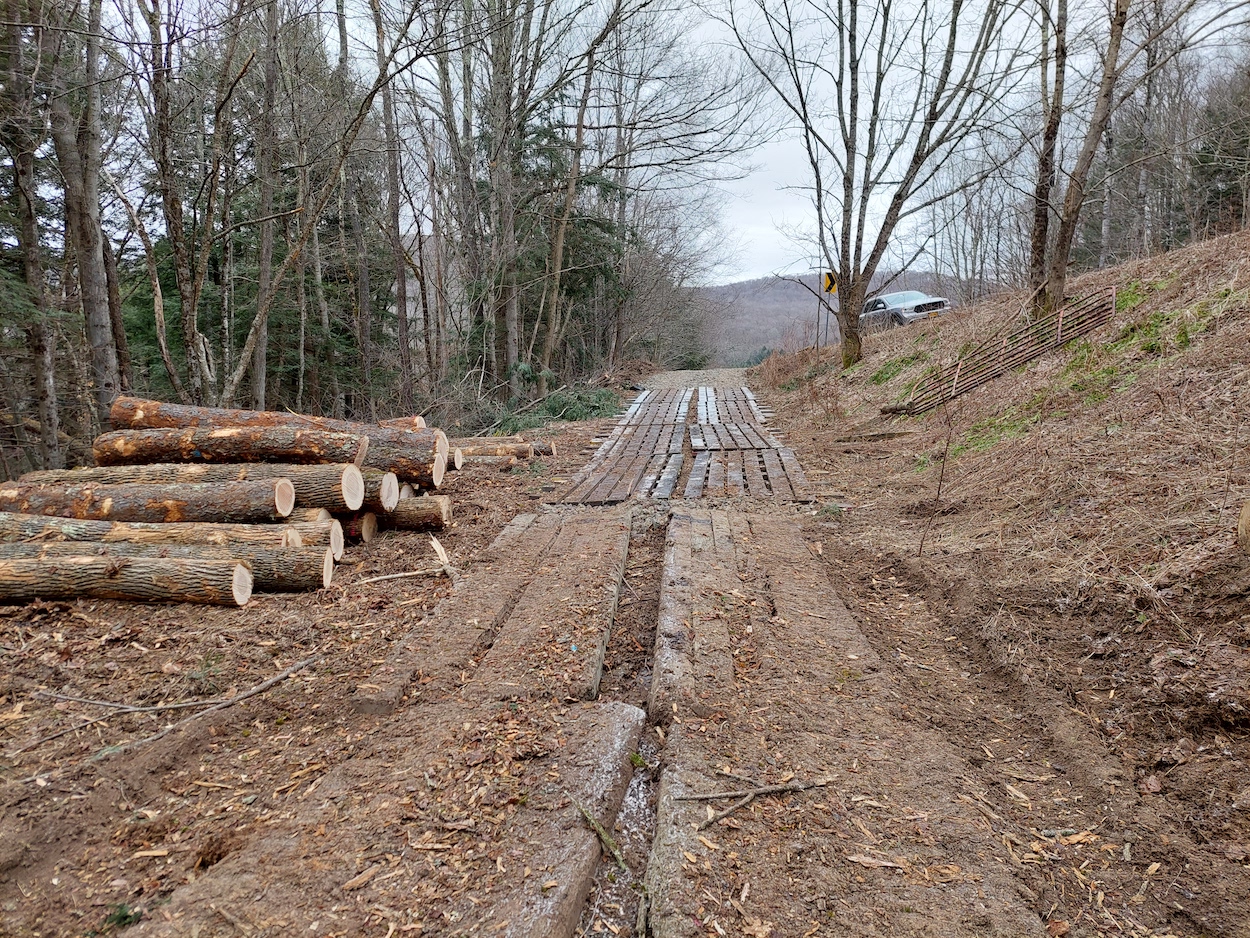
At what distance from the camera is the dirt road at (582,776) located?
1.80 meters

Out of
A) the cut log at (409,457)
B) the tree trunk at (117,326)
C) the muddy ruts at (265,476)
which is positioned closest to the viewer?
the muddy ruts at (265,476)

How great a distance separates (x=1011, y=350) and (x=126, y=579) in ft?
29.5

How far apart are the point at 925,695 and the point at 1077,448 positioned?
3026mm

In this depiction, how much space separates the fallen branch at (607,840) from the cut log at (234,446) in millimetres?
3708

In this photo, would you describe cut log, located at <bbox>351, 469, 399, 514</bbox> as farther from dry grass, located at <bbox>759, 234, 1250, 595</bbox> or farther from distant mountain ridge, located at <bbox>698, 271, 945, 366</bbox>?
distant mountain ridge, located at <bbox>698, 271, 945, 366</bbox>

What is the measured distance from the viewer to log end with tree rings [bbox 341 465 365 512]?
466cm

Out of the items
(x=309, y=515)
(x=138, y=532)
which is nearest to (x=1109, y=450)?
(x=309, y=515)

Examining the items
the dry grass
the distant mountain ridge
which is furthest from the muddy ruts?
the distant mountain ridge

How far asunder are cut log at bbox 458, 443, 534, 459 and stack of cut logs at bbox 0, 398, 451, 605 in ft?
6.70

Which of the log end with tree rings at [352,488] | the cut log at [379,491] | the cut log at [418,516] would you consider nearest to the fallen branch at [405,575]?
the log end with tree rings at [352,488]

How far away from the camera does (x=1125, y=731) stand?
2436 mm

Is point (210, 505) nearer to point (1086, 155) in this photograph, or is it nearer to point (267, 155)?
point (267, 155)

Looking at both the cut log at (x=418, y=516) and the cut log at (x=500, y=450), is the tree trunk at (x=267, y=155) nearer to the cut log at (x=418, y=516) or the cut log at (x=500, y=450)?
the cut log at (x=500, y=450)

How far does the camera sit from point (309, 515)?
14.8 ft
